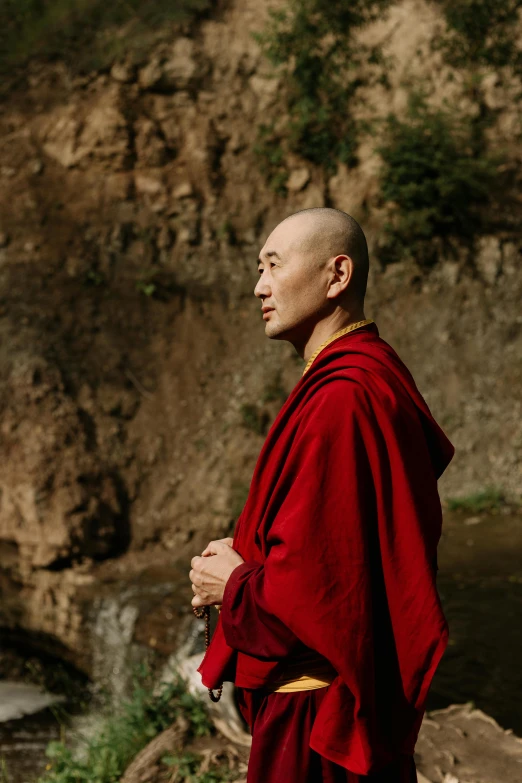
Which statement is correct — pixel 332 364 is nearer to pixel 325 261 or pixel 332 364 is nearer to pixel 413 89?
pixel 325 261

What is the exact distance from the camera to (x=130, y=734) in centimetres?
410

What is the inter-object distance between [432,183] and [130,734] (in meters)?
6.90

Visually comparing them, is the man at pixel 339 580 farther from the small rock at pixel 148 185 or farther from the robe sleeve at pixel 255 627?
the small rock at pixel 148 185

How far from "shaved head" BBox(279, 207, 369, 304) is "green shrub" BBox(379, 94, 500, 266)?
23.7 ft

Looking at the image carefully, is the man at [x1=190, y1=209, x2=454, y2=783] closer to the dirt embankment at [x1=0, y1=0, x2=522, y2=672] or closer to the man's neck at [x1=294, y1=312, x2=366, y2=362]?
the man's neck at [x1=294, y1=312, x2=366, y2=362]

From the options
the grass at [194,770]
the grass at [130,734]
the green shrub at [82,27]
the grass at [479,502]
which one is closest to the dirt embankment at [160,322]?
the grass at [479,502]

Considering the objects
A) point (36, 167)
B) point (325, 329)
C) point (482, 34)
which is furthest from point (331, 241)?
point (482, 34)

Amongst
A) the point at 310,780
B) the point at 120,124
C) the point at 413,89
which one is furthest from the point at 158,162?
the point at 310,780

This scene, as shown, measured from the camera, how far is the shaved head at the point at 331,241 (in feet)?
7.13

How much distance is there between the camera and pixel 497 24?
9914mm

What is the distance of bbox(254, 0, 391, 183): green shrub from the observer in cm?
971

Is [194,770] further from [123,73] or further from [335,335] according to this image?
[123,73]

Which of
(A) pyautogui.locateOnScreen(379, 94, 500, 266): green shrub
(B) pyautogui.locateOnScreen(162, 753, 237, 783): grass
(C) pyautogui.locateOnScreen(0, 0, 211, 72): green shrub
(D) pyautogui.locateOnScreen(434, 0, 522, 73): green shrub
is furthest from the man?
(C) pyautogui.locateOnScreen(0, 0, 211, 72): green shrub

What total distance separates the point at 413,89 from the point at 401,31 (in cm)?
89
